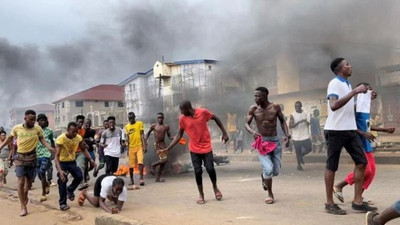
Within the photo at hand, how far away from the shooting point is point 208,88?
34.8 feet

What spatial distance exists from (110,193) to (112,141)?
2385mm

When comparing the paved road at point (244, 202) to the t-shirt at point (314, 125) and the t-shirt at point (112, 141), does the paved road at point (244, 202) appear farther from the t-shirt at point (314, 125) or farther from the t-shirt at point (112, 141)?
the t-shirt at point (314, 125)

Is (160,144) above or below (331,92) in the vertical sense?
below

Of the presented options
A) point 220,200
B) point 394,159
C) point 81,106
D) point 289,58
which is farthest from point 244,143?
point 81,106

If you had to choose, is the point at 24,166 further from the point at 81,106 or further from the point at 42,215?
the point at 81,106

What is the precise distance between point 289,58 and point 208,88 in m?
2.65

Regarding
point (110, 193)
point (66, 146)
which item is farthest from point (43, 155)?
point (110, 193)

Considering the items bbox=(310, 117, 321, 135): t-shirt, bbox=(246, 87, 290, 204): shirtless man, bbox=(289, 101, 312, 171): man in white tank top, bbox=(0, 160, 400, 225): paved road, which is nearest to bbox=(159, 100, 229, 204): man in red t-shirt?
bbox=(0, 160, 400, 225): paved road

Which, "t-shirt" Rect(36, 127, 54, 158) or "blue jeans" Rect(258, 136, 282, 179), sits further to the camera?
"t-shirt" Rect(36, 127, 54, 158)

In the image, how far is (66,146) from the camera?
576 cm

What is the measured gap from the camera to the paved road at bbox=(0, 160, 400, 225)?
4.09 metres

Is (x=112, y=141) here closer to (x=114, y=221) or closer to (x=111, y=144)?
(x=111, y=144)

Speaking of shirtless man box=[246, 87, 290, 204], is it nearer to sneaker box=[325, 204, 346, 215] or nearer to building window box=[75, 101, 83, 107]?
sneaker box=[325, 204, 346, 215]

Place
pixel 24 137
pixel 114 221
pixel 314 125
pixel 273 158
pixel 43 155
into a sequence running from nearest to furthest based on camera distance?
pixel 114 221 → pixel 273 158 → pixel 24 137 → pixel 43 155 → pixel 314 125
